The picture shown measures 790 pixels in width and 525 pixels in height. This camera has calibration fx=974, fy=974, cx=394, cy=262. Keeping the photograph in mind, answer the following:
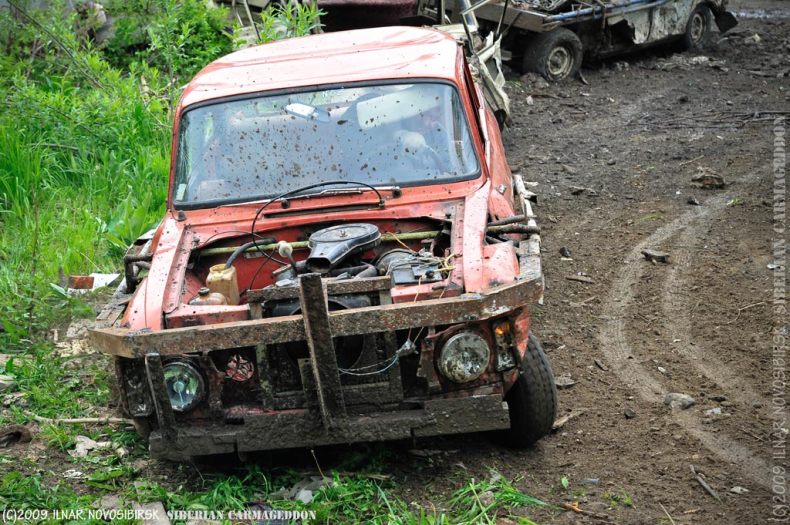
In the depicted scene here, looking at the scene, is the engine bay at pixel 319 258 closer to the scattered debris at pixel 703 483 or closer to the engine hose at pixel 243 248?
the engine hose at pixel 243 248

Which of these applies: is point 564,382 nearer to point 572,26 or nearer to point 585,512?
point 585,512

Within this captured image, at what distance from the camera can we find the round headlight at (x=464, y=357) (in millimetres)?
4074

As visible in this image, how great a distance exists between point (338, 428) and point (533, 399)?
93cm

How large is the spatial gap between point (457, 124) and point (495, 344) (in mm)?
1622

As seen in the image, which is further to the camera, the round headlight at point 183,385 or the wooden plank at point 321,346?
the round headlight at point 183,385

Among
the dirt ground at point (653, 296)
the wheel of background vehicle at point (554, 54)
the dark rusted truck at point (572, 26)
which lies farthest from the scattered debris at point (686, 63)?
the wheel of background vehicle at point (554, 54)

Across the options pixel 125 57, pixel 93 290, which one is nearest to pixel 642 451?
pixel 93 290

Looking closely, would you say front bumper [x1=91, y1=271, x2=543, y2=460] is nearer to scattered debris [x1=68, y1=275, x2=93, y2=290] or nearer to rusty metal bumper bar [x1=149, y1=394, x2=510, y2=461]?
rusty metal bumper bar [x1=149, y1=394, x2=510, y2=461]

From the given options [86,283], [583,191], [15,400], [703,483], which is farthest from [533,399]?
[583,191]

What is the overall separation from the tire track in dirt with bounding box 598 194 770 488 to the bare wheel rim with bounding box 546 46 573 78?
524cm

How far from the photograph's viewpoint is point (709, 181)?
8266 millimetres

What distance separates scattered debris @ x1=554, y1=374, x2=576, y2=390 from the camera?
5.19 meters

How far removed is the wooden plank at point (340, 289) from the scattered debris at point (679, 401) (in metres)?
1.65

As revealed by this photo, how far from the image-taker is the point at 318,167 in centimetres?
520
